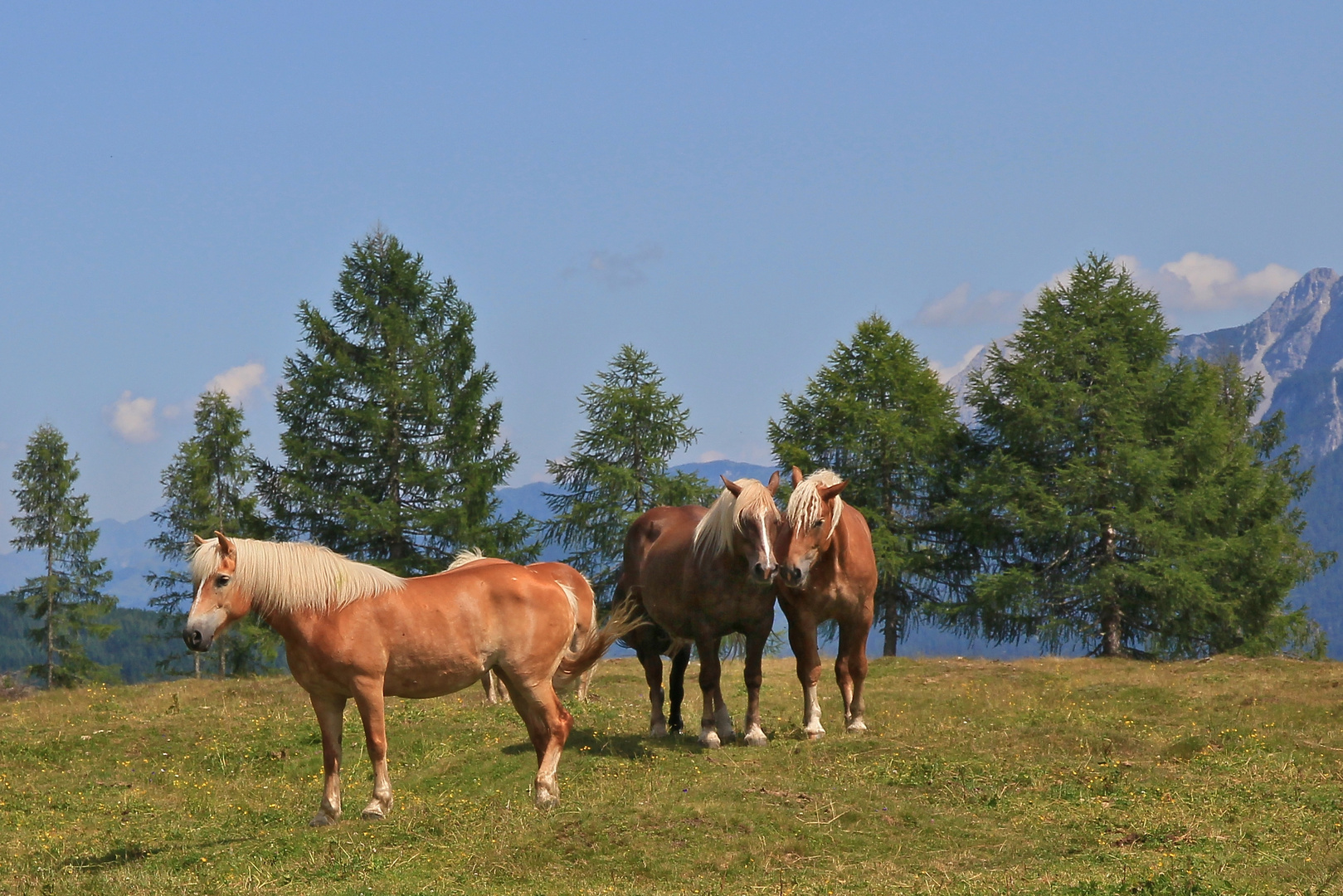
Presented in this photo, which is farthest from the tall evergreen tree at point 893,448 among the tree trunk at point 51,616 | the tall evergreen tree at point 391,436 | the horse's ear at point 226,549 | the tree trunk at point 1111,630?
the tree trunk at point 51,616

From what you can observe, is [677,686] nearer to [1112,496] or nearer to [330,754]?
[330,754]

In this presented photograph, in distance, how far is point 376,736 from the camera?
10.8 m

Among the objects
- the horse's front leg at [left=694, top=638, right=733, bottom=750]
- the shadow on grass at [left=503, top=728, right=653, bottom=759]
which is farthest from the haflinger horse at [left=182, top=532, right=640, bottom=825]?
the horse's front leg at [left=694, top=638, right=733, bottom=750]

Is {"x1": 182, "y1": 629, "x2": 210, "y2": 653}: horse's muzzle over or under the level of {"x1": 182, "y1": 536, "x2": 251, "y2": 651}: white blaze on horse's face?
under

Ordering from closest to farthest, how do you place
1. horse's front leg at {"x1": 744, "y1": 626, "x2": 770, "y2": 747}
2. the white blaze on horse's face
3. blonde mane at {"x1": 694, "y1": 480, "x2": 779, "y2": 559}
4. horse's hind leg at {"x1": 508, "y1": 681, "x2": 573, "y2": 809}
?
the white blaze on horse's face
horse's hind leg at {"x1": 508, "y1": 681, "x2": 573, "y2": 809}
blonde mane at {"x1": 694, "y1": 480, "x2": 779, "y2": 559}
horse's front leg at {"x1": 744, "y1": 626, "x2": 770, "y2": 747}

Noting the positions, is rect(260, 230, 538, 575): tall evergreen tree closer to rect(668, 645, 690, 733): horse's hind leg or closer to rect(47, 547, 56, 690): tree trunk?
rect(47, 547, 56, 690): tree trunk

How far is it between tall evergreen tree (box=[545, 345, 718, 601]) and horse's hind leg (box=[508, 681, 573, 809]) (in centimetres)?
2274

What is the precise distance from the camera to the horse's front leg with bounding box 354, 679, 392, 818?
34.9 feet

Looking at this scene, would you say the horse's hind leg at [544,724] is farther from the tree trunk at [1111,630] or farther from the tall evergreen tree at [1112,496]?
the tree trunk at [1111,630]

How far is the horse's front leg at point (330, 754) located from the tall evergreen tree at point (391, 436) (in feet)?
70.5

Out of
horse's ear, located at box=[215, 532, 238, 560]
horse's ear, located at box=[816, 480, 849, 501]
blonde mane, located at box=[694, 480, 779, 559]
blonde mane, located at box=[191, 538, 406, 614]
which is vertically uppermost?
horse's ear, located at box=[816, 480, 849, 501]

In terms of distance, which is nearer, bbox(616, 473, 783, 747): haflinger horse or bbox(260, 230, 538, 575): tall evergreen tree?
bbox(616, 473, 783, 747): haflinger horse

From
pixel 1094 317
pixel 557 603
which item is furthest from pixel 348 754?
pixel 1094 317

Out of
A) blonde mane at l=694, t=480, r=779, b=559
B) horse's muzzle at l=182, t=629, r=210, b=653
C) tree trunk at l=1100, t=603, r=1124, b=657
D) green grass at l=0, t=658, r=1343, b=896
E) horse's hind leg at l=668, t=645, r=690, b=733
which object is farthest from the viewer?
tree trunk at l=1100, t=603, r=1124, b=657
